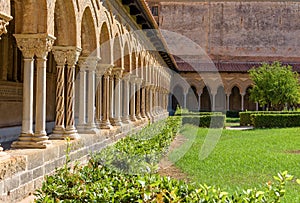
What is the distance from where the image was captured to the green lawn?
30.4 ft

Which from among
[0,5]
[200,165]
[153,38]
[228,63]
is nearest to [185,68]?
[228,63]

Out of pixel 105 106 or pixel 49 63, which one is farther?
pixel 49 63

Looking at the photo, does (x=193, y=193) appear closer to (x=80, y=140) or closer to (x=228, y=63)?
(x=80, y=140)

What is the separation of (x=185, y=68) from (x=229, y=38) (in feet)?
23.5

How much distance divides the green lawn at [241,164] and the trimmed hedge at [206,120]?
34.2 ft

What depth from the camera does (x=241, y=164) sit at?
11875mm

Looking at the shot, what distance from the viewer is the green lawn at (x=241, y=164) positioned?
927 cm

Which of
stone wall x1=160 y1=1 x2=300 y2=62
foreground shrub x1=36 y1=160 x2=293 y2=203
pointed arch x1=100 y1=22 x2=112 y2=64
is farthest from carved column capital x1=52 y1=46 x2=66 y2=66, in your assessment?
stone wall x1=160 y1=1 x2=300 y2=62

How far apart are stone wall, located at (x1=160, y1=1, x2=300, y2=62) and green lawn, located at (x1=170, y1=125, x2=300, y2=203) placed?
33.8 meters

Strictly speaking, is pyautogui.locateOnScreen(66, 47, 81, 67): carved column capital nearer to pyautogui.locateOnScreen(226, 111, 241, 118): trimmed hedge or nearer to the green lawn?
the green lawn

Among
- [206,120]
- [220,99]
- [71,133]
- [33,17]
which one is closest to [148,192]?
[33,17]

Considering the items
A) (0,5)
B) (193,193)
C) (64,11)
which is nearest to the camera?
(193,193)

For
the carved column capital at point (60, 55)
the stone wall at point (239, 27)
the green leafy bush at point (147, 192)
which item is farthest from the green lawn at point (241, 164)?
the stone wall at point (239, 27)

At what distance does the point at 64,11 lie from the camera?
375 inches
